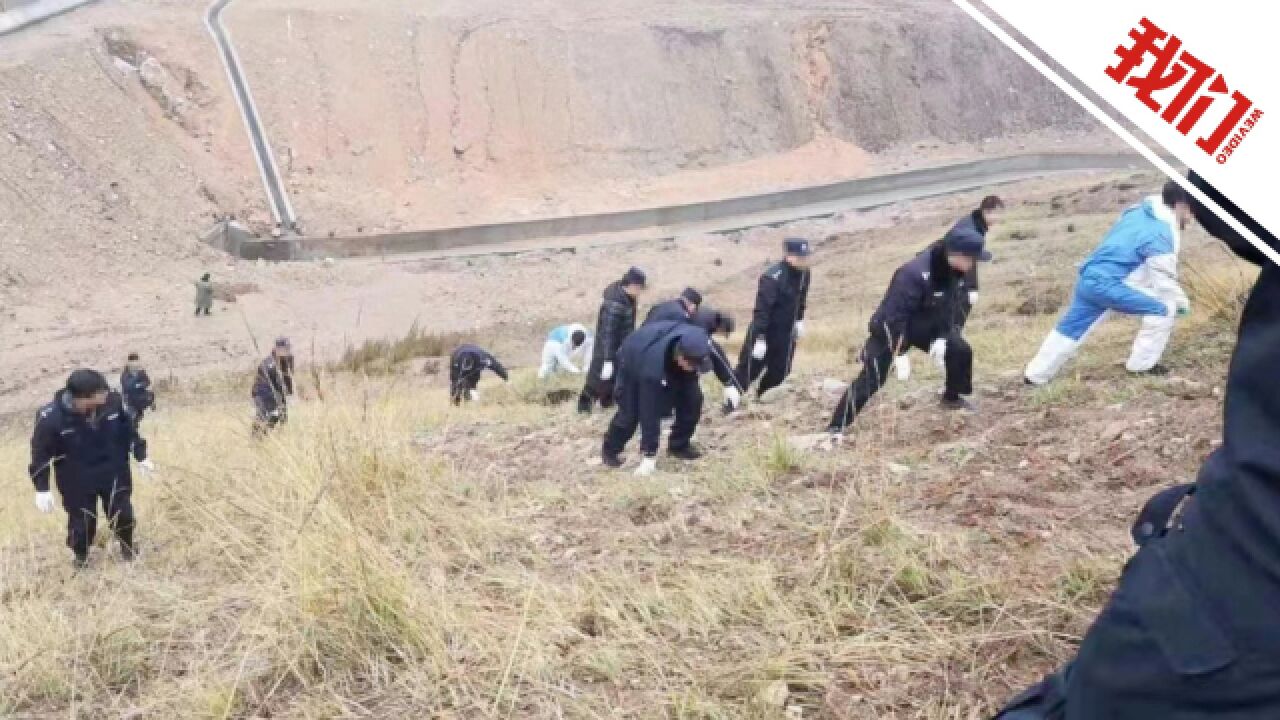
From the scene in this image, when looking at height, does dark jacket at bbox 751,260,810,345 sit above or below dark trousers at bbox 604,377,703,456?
above

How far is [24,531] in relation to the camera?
23.7 ft

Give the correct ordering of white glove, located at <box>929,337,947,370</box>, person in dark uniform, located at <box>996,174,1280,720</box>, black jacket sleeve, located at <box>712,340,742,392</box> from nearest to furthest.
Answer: person in dark uniform, located at <box>996,174,1280,720</box>, white glove, located at <box>929,337,947,370</box>, black jacket sleeve, located at <box>712,340,742,392</box>

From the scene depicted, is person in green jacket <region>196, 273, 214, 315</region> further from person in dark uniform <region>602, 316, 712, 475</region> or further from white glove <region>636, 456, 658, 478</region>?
white glove <region>636, 456, 658, 478</region>

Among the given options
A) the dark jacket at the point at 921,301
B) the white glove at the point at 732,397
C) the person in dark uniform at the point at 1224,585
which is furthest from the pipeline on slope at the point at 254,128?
the person in dark uniform at the point at 1224,585

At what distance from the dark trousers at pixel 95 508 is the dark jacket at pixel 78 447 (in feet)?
0.08

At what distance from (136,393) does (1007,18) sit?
486 inches

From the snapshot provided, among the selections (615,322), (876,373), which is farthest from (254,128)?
(876,373)

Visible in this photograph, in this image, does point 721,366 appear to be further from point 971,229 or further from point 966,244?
point 966,244

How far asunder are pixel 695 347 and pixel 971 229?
1974 mm

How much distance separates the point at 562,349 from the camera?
1306 cm

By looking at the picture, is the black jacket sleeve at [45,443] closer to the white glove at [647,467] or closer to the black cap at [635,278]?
the white glove at [647,467]

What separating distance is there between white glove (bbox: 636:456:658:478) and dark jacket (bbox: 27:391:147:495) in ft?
10.8

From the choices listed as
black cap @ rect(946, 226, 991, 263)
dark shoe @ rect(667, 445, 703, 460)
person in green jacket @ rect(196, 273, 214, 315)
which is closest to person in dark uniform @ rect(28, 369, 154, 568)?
dark shoe @ rect(667, 445, 703, 460)

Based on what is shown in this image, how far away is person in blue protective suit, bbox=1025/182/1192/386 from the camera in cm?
688
